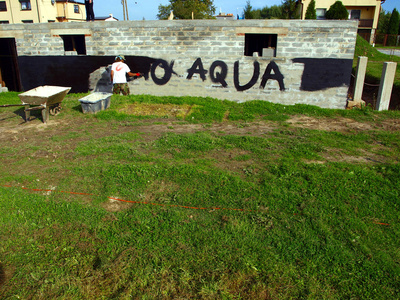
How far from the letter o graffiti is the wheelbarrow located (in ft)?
12.2

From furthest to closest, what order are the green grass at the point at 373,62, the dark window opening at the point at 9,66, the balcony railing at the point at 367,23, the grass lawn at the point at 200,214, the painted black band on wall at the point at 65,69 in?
the balcony railing at the point at 367,23 → the green grass at the point at 373,62 → the dark window opening at the point at 9,66 → the painted black band on wall at the point at 65,69 → the grass lawn at the point at 200,214

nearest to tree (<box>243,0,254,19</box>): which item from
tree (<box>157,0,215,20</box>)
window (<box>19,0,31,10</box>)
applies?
tree (<box>157,0,215,20</box>)

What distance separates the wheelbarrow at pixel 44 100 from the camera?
30.8 feet

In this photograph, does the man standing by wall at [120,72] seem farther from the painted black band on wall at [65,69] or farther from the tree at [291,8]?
the tree at [291,8]

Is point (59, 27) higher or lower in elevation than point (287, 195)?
higher

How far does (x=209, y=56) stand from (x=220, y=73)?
0.75m

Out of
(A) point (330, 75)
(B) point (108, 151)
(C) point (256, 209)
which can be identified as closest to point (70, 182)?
(B) point (108, 151)

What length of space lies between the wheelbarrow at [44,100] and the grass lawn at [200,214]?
40.4 inches

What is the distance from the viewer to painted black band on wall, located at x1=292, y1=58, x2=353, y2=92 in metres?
11.2

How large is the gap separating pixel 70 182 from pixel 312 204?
4.29 m

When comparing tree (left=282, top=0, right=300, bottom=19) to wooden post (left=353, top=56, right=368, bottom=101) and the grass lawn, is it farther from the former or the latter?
the grass lawn

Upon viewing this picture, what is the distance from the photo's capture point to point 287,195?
18.1ft

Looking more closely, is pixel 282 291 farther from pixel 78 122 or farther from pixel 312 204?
pixel 78 122

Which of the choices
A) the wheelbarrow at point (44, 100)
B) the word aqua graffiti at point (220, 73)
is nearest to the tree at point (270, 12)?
the word aqua graffiti at point (220, 73)
